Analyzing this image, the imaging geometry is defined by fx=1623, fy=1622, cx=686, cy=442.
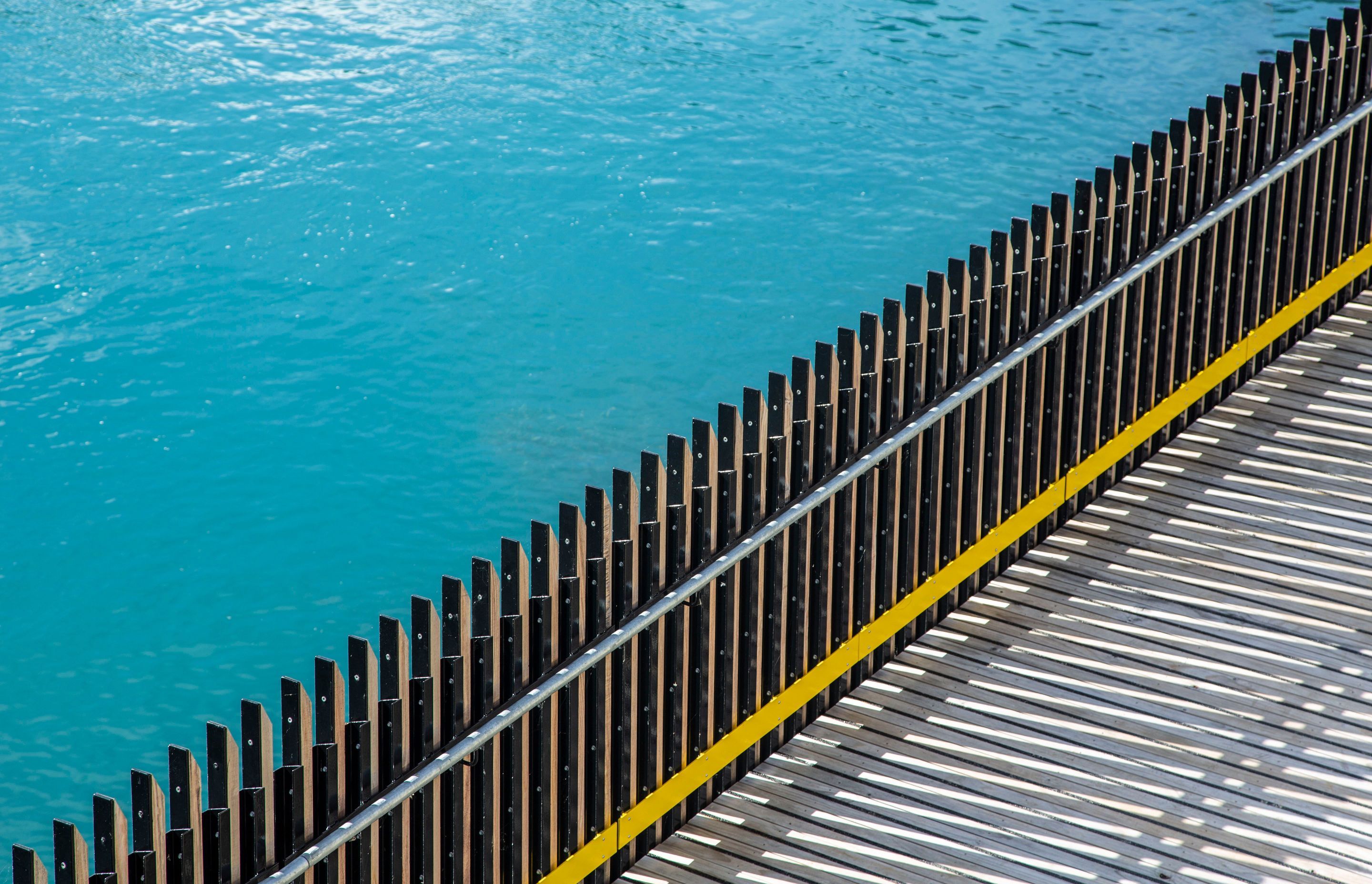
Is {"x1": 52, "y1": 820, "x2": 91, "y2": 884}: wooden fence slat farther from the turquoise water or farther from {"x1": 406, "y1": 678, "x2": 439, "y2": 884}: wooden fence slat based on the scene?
the turquoise water

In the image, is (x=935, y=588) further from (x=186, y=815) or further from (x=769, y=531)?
(x=186, y=815)

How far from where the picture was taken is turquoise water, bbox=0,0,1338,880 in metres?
9.85

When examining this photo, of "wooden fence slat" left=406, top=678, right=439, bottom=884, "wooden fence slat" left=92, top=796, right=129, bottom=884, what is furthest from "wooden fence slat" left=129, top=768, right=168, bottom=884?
"wooden fence slat" left=406, top=678, right=439, bottom=884

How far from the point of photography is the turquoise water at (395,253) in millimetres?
9852

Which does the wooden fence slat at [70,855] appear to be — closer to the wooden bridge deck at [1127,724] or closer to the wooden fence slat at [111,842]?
the wooden fence slat at [111,842]

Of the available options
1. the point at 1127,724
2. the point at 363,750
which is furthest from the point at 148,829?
the point at 1127,724

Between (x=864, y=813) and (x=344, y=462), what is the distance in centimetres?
704

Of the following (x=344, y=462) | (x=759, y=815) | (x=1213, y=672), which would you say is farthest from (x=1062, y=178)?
(x=759, y=815)

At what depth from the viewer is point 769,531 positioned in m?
5.11

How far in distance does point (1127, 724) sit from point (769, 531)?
1454 mm

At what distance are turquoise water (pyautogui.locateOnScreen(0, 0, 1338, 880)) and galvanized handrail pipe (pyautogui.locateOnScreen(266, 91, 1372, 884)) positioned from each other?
15.2 ft

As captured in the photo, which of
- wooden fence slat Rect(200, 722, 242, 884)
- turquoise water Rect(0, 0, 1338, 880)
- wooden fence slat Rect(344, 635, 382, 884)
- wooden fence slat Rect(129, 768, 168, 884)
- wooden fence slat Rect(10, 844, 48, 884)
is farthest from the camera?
turquoise water Rect(0, 0, 1338, 880)

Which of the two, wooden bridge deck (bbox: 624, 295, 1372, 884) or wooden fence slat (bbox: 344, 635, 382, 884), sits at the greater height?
wooden fence slat (bbox: 344, 635, 382, 884)

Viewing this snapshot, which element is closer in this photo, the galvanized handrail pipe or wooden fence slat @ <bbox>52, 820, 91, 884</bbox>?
wooden fence slat @ <bbox>52, 820, 91, 884</bbox>
